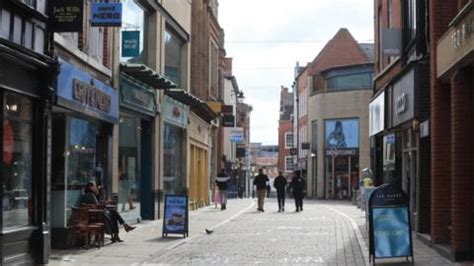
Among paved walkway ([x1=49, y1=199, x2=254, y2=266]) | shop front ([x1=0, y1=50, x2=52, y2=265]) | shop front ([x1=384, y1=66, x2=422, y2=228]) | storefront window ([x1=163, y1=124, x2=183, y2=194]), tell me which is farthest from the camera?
storefront window ([x1=163, y1=124, x2=183, y2=194])

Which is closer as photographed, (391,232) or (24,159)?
Result: (391,232)

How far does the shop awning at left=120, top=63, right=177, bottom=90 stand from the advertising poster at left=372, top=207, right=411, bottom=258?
29.4 feet

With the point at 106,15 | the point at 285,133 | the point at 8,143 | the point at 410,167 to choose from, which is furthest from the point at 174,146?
the point at 285,133

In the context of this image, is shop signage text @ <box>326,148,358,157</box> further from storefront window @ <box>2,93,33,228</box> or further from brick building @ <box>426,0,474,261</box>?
storefront window @ <box>2,93,33,228</box>

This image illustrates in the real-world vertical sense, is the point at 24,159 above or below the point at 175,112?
below

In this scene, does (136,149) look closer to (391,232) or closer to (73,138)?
(73,138)

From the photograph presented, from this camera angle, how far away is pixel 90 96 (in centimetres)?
1608

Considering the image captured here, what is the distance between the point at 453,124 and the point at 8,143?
23.6 feet

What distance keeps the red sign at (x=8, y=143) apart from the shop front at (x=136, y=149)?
7.36 m

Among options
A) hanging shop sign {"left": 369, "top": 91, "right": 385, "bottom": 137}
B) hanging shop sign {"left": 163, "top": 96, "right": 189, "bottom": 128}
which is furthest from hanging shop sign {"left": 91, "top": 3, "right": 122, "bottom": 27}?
hanging shop sign {"left": 163, "top": 96, "right": 189, "bottom": 128}

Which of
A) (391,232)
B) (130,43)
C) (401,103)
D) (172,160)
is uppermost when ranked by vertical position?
(130,43)

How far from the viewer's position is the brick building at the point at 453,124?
12656mm

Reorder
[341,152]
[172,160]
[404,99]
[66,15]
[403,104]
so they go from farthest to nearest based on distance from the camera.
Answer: [341,152] < [172,160] < [403,104] < [404,99] < [66,15]

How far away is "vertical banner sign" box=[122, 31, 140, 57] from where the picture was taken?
66.4 ft
